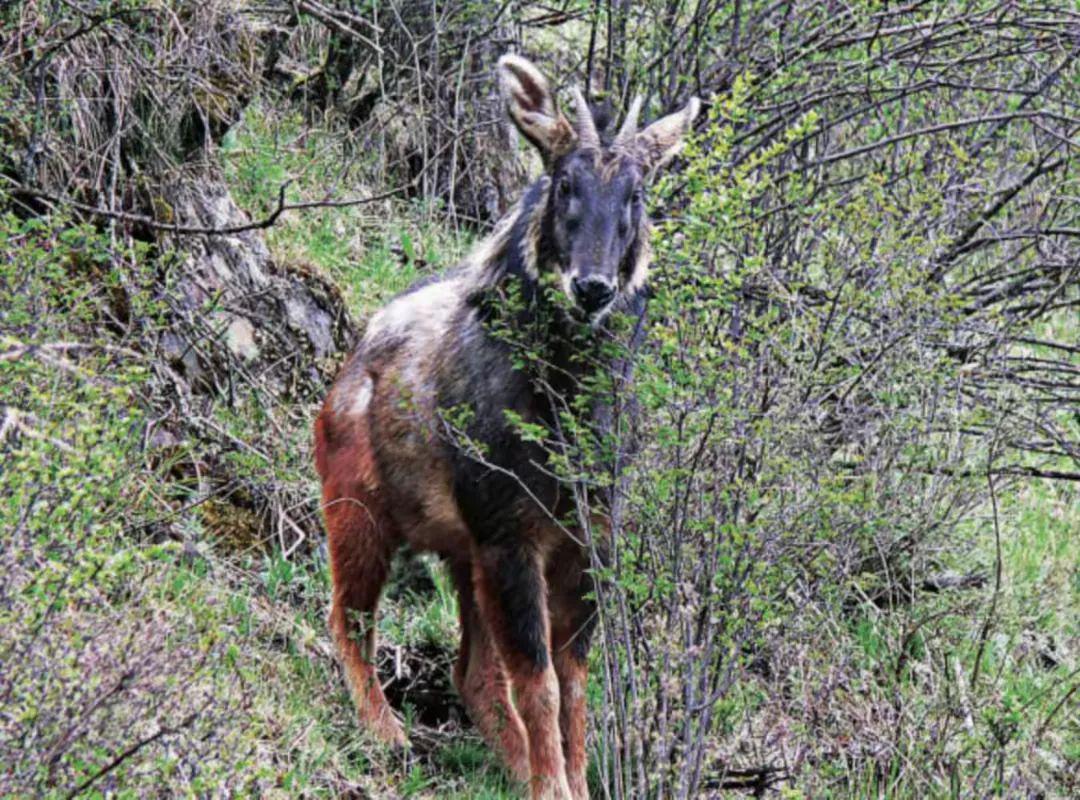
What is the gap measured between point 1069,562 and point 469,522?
13.0 ft

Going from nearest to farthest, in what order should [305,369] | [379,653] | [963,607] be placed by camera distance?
1. [963,607]
2. [379,653]
3. [305,369]

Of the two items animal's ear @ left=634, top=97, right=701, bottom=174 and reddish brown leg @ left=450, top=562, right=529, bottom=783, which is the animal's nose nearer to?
animal's ear @ left=634, top=97, right=701, bottom=174

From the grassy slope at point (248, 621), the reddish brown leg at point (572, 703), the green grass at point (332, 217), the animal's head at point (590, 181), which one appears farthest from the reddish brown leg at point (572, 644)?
the green grass at point (332, 217)

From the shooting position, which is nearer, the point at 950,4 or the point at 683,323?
the point at 683,323

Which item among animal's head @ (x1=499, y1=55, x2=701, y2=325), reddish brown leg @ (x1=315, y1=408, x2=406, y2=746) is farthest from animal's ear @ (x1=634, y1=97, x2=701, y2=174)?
reddish brown leg @ (x1=315, y1=408, x2=406, y2=746)

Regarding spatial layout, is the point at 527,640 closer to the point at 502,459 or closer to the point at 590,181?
the point at 502,459

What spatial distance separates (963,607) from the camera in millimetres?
5875

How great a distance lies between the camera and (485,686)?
6.38 m

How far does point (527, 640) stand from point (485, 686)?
2.49 feet

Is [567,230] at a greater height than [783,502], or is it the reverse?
[567,230]

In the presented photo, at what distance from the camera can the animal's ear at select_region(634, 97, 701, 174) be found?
229 inches

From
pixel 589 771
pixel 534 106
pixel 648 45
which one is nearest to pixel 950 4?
pixel 648 45

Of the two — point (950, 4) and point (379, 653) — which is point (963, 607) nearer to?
point (379, 653)

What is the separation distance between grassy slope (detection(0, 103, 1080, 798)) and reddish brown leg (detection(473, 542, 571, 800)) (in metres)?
0.29
